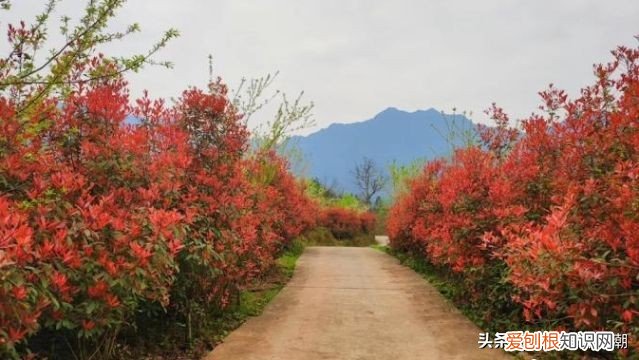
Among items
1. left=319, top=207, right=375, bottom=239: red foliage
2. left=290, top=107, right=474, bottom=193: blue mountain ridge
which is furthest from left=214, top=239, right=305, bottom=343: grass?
left=290, top=107, right=474, bottom=193: blue mountain ridge

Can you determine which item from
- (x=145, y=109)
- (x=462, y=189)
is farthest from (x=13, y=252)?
(x=462, y=189)

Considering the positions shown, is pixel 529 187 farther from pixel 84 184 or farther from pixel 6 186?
pixel 6 186

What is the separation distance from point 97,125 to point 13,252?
214 centimetres

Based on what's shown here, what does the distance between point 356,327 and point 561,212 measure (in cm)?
275

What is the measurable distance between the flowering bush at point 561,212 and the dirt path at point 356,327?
701 mm

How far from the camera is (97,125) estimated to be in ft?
15.0

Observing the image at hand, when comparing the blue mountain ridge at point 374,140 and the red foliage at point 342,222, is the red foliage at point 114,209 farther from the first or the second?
the blue mountain ridge at point 374,140

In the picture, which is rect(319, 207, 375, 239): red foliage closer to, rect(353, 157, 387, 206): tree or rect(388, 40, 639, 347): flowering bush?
rect(353, 157, 387, 206): tree

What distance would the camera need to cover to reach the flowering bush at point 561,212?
3789 millimetres

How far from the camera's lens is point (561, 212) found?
4.10 meters

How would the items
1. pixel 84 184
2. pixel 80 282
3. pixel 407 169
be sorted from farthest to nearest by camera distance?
pixel 407 169, pixel 84 184, pixel 80 282

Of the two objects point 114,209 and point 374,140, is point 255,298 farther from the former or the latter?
point 374,140

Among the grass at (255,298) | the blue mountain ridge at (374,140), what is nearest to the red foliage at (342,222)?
the grass at (255,298)

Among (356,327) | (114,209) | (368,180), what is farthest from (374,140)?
(114,209)
